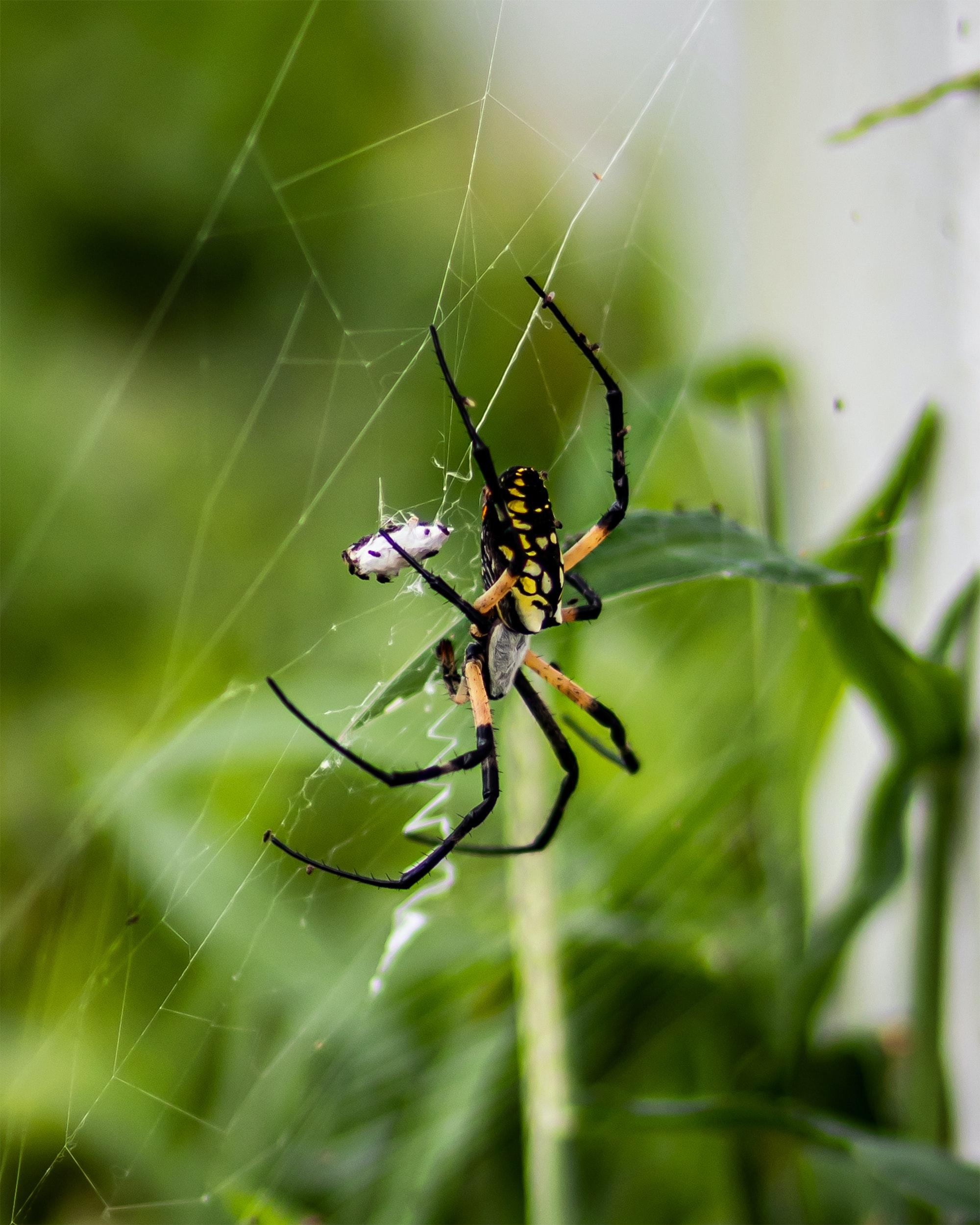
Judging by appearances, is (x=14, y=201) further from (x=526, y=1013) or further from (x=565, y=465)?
(x=526, y=1013)

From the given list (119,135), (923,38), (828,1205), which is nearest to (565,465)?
(923,38)

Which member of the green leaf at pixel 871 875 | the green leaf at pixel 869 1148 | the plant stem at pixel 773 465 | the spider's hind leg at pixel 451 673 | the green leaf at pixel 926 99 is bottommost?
the green leaf at pixel 869 1148

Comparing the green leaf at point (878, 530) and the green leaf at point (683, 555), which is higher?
the green leaf at point (878, 530)

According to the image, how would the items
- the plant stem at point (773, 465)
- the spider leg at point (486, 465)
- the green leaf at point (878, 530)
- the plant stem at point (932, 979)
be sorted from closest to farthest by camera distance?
the spider leg at point (486, 465) < the green leaf at point (878, 530) < the plant stem at point (932, 979) < the plant stem at point (773, 465)

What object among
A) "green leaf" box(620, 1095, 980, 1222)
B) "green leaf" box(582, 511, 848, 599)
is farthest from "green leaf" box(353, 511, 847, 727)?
"green leaf" box(620, 1095, 980, 1222)

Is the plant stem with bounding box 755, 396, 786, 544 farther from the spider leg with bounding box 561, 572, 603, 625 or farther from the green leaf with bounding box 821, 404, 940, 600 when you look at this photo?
the spider leg with bounding box 561, 572, 603, 625

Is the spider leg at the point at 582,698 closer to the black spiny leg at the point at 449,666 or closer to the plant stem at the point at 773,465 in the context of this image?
the black spiny leg at the point at 449,666

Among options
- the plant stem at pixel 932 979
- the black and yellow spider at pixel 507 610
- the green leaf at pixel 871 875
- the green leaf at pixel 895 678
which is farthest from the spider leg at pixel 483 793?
the plant stem at pixel 932 979
